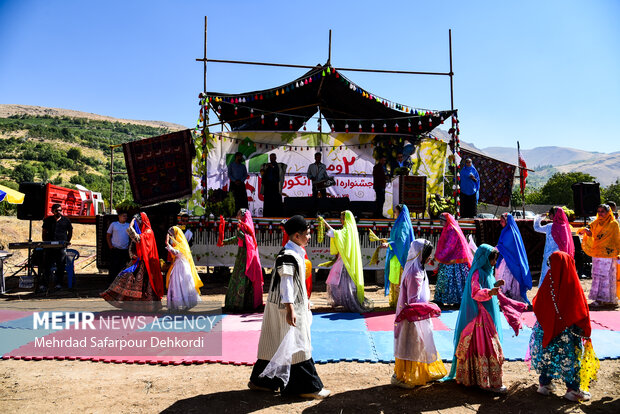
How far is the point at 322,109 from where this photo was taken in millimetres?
13453

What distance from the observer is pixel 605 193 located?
5534 centimetres

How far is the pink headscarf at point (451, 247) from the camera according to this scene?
7641mm

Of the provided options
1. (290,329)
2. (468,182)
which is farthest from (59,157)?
(290,329)

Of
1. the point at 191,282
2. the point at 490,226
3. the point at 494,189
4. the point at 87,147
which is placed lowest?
the point at 191,282

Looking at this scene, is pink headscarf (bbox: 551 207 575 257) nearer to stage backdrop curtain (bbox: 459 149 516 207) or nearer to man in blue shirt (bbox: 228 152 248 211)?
stage backdrop curtain (bbox: 459 149 516 207)

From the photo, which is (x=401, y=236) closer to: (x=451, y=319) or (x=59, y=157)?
(x=451, y=319)

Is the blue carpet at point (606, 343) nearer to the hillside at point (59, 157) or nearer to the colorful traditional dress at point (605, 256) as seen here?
the colorful traditional dress at point (605, 256)

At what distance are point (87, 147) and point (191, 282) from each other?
62.9 meters

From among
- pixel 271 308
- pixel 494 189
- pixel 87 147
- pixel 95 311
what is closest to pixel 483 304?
pixel 271 308

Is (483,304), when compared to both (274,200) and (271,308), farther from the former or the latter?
(274,200)

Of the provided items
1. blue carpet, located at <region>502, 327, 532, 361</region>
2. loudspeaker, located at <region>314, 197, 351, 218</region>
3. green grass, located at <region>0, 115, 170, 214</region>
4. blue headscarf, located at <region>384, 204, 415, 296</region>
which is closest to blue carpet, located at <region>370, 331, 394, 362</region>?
blue carpet, located at <region>502, 327, 532, 361</region>

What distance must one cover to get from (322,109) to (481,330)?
10170 millimetres

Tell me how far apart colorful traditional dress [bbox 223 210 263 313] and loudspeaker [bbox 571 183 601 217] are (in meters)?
10.6

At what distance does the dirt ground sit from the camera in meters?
3.93
